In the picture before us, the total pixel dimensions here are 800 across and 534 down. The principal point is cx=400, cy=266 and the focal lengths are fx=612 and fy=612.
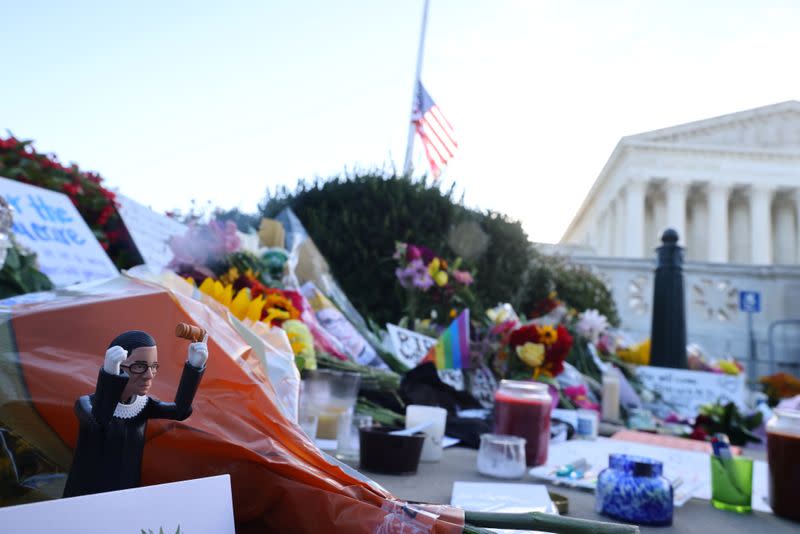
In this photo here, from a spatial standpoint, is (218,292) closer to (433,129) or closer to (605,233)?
(433,129)

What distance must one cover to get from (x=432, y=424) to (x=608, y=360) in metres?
3.39

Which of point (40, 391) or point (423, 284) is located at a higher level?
point (423, 284)

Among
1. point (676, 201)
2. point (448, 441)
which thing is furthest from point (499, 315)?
point (676, 201)

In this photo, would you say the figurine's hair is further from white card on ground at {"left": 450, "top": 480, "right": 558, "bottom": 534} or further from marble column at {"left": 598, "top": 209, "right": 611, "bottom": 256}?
marble column at {"left": 598, "top": 209, "right": 611, "bottom": 256}

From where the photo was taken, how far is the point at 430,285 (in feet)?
12.9

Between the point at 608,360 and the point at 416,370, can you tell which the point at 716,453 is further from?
the point at 608,360

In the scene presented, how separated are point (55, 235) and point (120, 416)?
204 cm

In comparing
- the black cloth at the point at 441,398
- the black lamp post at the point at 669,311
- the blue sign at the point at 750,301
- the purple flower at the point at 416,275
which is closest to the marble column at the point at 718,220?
the blue sign at the point at 750,301

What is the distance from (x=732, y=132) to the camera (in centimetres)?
3422

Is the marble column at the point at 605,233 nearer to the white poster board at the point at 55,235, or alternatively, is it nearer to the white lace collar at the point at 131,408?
the white poster board at the point at 55,235

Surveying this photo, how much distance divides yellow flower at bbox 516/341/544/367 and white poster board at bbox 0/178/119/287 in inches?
73.2

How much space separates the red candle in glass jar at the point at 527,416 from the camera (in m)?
2.12

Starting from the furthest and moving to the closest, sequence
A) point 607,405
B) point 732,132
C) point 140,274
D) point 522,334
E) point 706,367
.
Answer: point 732,132
point 706,367
point 607,405
point 522,334
point 140,274

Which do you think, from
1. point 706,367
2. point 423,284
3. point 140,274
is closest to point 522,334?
point 423,284
